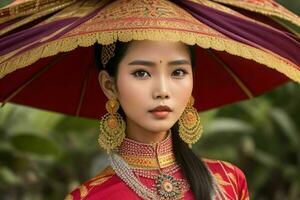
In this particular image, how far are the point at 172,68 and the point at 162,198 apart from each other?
1.39ft

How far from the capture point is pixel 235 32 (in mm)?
2750

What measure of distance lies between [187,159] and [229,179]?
0.58ft

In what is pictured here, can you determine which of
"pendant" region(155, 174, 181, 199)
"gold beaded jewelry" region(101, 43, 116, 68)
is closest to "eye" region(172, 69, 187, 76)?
"gold beaded jewelry" region(101, 43, 116, 68)

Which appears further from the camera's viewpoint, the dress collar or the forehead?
the dress collar

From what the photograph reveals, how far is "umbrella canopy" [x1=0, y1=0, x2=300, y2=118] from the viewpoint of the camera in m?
2.59

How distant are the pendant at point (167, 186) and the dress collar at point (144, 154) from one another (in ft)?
0.16

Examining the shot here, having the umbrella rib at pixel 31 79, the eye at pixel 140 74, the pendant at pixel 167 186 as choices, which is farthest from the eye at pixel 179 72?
the umbrella rib at pixel 31 79

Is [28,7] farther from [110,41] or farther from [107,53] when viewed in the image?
[110,41]

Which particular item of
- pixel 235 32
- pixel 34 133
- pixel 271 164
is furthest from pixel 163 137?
pixel 271 164

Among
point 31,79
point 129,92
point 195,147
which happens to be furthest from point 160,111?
point 195,147

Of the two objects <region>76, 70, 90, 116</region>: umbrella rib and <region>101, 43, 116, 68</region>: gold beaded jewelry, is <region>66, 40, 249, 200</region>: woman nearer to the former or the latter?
<region>101, 43, 116, 68</region>: gold beaded jewelry

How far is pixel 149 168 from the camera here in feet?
9.48

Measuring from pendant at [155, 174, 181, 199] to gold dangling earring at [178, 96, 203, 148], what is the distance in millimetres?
150

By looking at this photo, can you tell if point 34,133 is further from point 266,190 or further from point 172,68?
point 266,190
